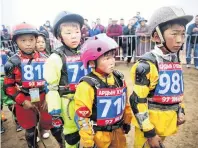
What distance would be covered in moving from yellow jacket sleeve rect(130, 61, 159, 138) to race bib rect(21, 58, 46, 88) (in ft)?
6.39

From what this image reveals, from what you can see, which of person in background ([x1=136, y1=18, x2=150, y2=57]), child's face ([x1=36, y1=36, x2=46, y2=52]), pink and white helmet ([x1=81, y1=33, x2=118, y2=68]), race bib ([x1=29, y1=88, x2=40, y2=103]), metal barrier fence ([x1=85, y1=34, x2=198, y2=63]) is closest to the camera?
pink and white helmet ([x1=81, y1=33, x2=118, y2=68])

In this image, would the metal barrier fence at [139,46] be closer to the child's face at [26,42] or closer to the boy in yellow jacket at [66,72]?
the child's face at [26,42]

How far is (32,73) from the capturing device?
372 cm

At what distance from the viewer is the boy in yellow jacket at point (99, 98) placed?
2461 mm

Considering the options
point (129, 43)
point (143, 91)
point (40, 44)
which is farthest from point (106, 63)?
point (129, 43)

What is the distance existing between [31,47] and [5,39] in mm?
12006

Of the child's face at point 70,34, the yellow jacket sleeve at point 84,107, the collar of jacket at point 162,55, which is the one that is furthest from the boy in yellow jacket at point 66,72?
the collar of jacket at point 162,55

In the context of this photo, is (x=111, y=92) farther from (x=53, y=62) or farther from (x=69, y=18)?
(x=69, y=18)

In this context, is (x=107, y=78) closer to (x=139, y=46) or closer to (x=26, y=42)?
(x=26, y=42)

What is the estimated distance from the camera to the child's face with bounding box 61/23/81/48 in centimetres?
300

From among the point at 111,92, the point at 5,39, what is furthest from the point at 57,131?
the point at 5,39

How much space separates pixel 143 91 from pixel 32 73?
2086mm

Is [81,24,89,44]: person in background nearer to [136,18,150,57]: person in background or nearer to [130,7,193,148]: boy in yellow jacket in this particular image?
[136,18,150,57]: person in background

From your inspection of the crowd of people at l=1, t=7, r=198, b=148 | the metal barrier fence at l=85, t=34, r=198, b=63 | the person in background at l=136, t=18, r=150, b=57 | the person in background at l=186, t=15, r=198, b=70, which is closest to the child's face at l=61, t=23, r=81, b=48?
the crowd of people at l=1, t=7, r=198, b=148
